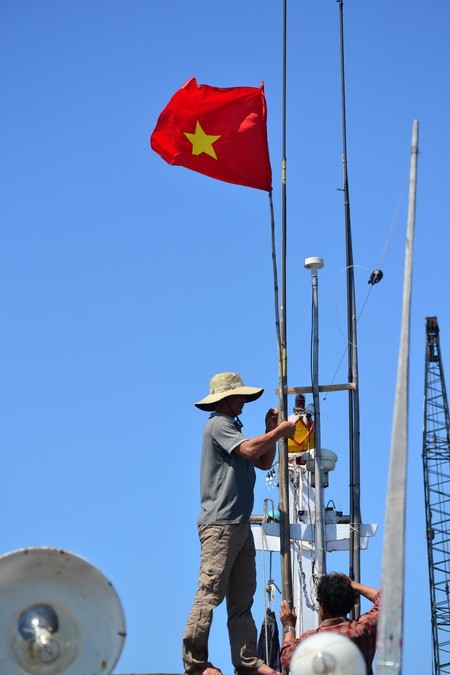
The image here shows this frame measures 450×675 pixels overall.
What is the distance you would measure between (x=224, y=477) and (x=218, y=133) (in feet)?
16.9

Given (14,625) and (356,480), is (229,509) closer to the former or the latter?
(14,625)

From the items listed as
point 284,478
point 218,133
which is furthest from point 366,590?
point 218,133

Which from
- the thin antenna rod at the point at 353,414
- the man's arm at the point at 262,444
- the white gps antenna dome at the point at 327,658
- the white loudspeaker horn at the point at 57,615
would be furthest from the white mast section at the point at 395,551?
the thin antenna rod at the point at 353,414

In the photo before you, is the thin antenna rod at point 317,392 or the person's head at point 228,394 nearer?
the person's head at point 228,394

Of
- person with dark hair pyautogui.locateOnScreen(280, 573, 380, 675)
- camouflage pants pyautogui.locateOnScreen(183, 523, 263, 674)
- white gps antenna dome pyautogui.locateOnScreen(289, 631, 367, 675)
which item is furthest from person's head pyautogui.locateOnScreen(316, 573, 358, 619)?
white gps antenna dome pyautogui.locateOnScreen(289, 631, 367, 675)

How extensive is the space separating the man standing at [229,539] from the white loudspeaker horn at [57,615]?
6.96 ft

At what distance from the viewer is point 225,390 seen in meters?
8.60

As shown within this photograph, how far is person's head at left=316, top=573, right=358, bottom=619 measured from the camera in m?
6.82

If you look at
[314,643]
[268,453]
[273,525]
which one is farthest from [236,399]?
[273,525]

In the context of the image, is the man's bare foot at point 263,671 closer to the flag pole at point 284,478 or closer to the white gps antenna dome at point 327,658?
the flag pole at point 284,478

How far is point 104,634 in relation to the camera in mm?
5871

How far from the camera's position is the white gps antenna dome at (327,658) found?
4973mm

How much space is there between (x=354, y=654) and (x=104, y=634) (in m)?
1.49

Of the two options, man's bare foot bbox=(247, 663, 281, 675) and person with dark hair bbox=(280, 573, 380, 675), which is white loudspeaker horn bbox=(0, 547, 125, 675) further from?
man's bare foot bbox=(247, 663, 281, 675)
